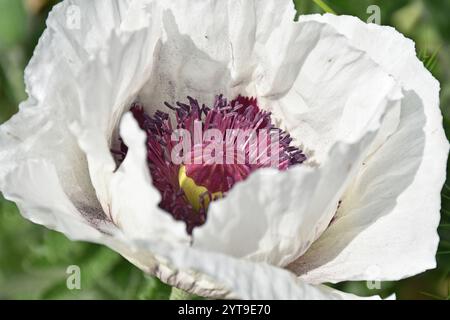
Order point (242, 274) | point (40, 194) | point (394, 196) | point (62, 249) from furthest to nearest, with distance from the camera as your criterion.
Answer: point (62, 249)
point (394, 196)
point (40, 194)
point (242, 274)

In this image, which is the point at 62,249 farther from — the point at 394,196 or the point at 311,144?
the point at 394,196

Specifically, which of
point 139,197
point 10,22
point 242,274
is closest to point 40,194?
point 139,197

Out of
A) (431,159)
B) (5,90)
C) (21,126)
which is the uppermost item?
(21,126)

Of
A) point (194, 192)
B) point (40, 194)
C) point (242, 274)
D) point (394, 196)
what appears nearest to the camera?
point (242, 274)

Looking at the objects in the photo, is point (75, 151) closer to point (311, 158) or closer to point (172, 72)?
point (172, 72)

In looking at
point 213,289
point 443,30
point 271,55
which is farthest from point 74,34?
point 443,30
